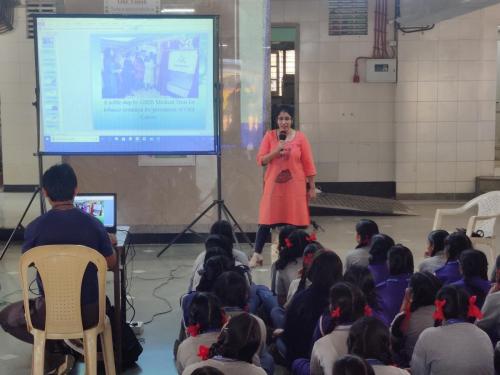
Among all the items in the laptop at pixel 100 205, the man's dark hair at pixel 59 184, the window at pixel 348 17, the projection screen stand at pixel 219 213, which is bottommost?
the projection screen stand at pixel 219 213

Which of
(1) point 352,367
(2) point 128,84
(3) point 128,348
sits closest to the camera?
(1) point 352,367

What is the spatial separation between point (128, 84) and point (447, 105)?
5439 mm

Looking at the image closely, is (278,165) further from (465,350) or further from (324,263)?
(465,350)

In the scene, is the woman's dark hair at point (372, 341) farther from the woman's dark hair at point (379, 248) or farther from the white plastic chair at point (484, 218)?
the white plastic chair at point (484, 218)

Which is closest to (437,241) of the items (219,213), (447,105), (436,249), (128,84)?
(436,249)

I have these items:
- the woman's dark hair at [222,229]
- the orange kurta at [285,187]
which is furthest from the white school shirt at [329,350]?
the orange kurta at [285,187]

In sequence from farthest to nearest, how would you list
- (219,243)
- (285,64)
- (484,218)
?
(285,64), (484,218), (219,243)

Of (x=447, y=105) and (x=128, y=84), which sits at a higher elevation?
(x=128, y=84)

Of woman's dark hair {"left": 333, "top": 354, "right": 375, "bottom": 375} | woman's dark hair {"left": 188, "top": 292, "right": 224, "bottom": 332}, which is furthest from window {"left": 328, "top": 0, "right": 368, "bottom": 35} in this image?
woman's dark hair {"left": 333, "top": 354, "right": 375, "bottom": 375}

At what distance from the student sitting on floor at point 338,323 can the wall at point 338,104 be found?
23.3 ft

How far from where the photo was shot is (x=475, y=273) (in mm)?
3293

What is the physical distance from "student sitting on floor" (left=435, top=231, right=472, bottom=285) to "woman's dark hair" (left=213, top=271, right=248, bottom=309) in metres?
1.23

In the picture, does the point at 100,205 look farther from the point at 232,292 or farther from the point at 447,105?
the point at 447,105

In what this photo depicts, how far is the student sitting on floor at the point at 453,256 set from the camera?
141 inches
